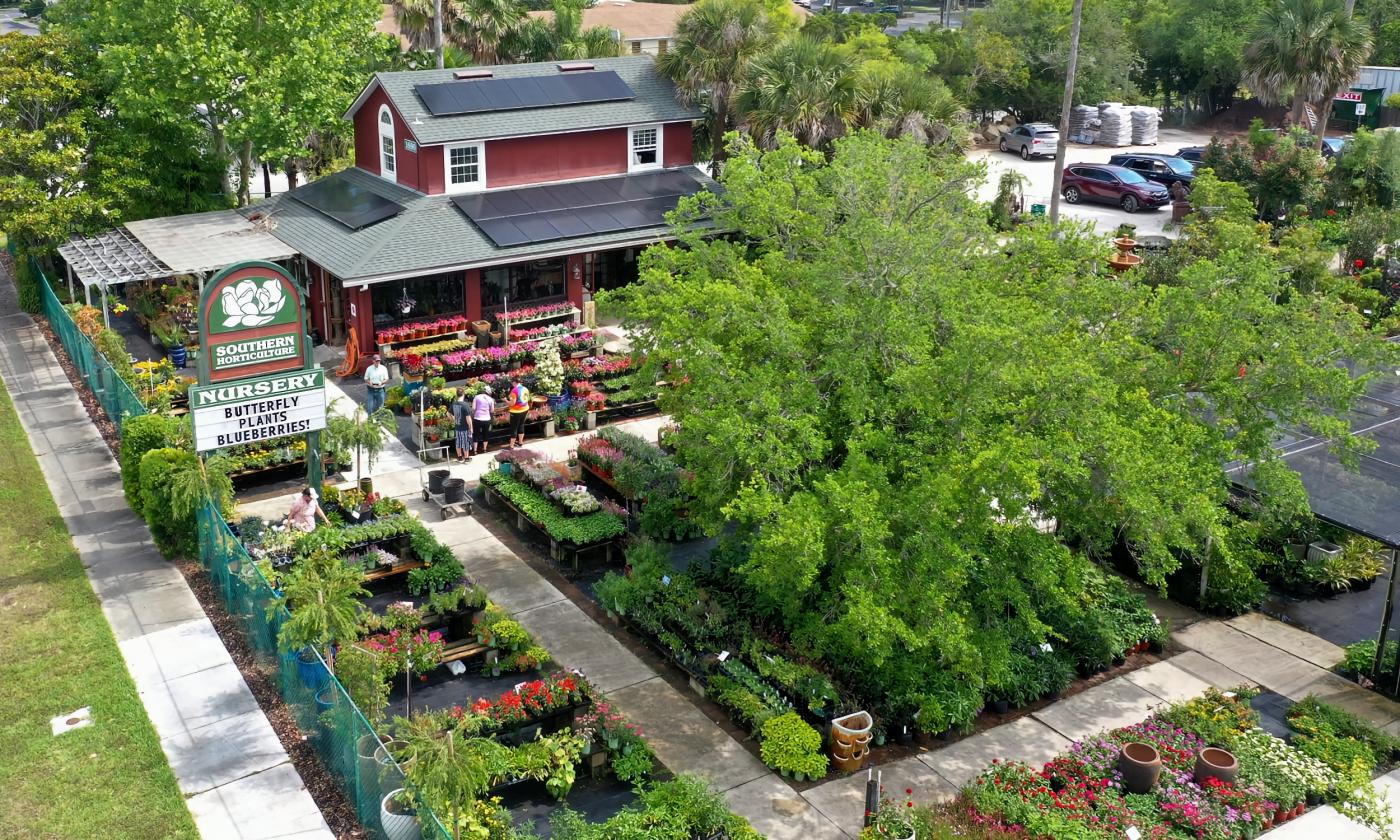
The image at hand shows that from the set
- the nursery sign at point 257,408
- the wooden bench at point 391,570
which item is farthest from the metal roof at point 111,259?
the wooden bench at point 391,570

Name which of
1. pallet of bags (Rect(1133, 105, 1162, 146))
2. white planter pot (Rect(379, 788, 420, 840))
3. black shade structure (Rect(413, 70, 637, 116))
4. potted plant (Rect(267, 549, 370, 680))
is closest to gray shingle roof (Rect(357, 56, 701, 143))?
black shade structure (Rect(413, 70, 637, 116))

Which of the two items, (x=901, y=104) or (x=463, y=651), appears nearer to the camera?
(x=463, y=651)

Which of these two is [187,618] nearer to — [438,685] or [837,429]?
[438,685]

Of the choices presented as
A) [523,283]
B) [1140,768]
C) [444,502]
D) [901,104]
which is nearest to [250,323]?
[444,502]

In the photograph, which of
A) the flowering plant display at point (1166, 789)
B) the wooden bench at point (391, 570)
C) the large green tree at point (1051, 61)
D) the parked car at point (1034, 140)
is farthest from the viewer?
the large green tree at point (1051, 61)

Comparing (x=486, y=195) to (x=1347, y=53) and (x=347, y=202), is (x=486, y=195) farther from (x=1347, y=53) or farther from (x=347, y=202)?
(x=1347, y=53)

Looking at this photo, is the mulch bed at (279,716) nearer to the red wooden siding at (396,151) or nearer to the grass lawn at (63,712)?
the grass lawn at (63,712)

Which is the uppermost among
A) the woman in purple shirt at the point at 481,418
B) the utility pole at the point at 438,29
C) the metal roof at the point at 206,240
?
the utility pole at the point at 438,29
